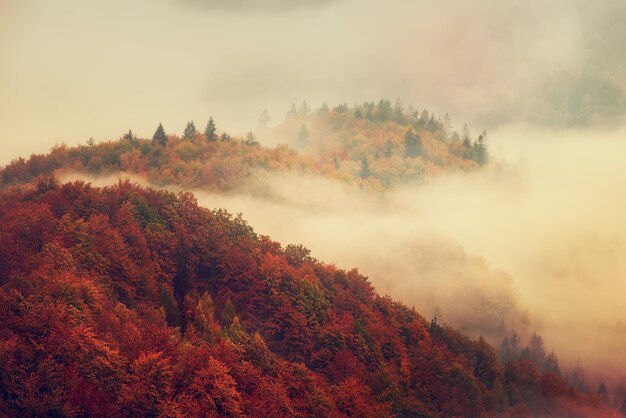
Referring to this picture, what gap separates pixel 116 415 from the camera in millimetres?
81562

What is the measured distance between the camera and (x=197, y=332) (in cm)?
11494

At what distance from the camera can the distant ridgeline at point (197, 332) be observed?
84.0 metres

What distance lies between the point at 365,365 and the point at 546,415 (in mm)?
51252

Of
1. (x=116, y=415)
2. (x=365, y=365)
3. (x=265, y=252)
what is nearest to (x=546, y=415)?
(x=365, y=365)

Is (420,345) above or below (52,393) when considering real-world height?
above

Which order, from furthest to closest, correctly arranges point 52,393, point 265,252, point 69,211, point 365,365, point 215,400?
point 265,252 < point 365,365 < point 69,211 < point 215,400 < point 52,393

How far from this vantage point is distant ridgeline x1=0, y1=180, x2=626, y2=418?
276 ft

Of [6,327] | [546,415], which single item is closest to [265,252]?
[546,415]

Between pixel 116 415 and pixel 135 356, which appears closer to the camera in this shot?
pixel 116 415

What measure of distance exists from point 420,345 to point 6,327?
90.2m

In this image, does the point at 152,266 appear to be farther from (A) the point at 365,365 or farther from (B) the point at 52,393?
(B) the point at 52,393

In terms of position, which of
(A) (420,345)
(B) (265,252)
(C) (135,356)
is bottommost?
(C) (135,356)

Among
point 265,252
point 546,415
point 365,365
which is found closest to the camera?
point 365,365

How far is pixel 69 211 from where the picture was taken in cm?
12550
